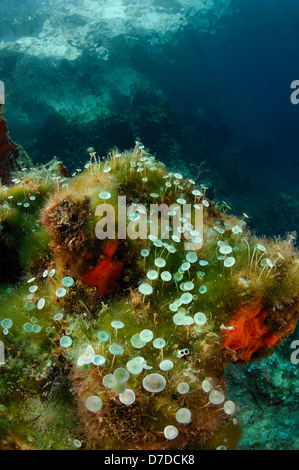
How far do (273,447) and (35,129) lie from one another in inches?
1049

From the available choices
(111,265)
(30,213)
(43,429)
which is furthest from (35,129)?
(43,429)

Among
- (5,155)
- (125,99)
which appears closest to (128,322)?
(5,155)

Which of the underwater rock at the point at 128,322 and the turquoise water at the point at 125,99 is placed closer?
the underwater rock at the point at 128,322

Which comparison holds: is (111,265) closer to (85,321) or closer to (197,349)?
(85,321)

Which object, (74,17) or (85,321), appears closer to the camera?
(85,321)

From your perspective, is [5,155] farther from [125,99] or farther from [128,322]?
[125,99]

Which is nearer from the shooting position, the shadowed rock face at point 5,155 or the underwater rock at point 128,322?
the underwater rock at point 128,322

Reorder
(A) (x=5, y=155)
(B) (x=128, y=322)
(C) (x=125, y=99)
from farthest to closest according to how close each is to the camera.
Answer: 1. (C) (x=125, y=99)
2. (A) (x=5, y=155)
3. (B) (x=128, y=322)

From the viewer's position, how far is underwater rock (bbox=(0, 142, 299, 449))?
321 cm

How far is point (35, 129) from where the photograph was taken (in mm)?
23828

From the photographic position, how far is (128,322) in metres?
4.06

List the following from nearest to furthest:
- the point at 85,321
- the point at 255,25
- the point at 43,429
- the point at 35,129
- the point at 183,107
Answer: the point at 43,429
the point at 85,321
the point at 35,129
the point at 183,107
the point at 255,25

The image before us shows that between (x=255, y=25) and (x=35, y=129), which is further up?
(x=255, y=25)

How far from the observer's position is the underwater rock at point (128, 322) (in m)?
3.21
